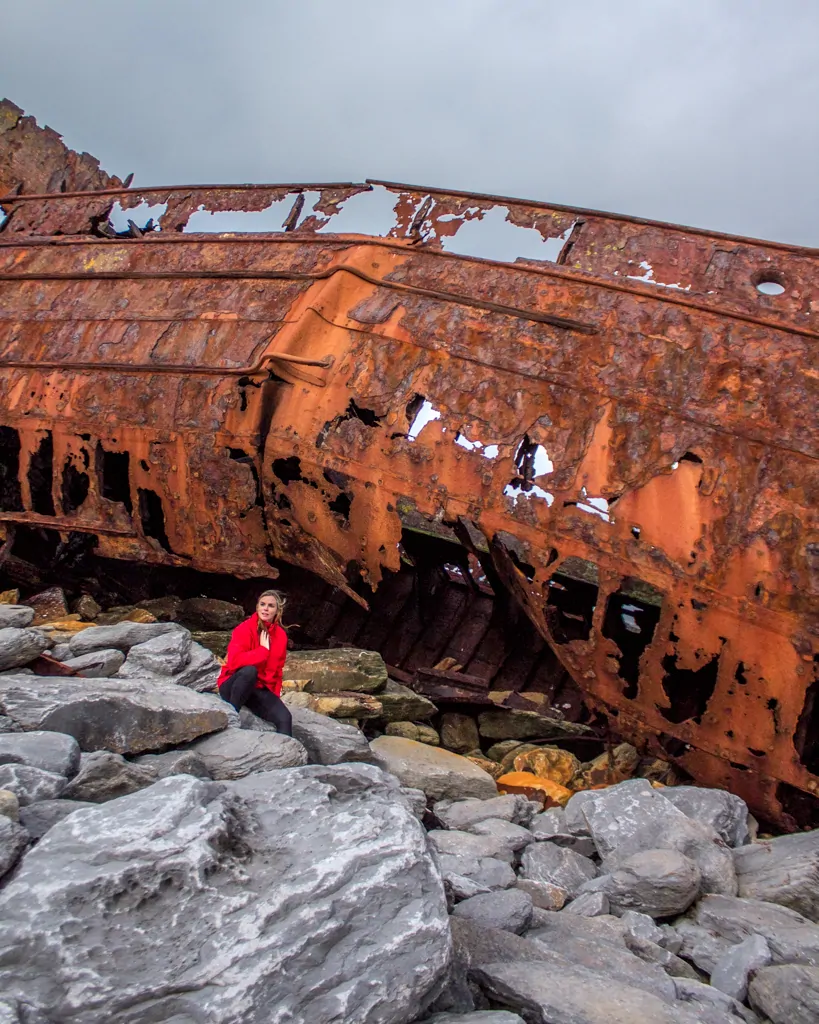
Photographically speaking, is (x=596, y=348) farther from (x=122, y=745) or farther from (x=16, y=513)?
(x=16, y=513)

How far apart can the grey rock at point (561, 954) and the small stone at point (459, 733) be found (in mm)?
2234

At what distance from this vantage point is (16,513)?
5.25 meters

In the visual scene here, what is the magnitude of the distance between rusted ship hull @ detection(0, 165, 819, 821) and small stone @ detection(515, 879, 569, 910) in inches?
49.9

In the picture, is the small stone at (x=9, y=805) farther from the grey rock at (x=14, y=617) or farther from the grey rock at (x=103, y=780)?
the grey rock at (x=14, y=617)

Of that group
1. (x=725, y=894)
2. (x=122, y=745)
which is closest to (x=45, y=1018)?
(x=122, y=745)

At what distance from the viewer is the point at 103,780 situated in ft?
6.93

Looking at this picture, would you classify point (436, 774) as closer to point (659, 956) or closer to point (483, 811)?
point (483, 811)

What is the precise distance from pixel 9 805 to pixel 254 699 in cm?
149

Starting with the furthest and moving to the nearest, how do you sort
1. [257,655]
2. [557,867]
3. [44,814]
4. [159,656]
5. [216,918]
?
[159,656] → [257,655] → [557,867] → [44,814] → [216,918]

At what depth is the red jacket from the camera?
129 inches

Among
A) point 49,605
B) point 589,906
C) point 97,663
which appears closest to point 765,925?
point 589,906

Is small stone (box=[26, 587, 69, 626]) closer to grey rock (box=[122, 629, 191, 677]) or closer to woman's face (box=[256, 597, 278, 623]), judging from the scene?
grey rock (box=[122, 629, 191, 677])

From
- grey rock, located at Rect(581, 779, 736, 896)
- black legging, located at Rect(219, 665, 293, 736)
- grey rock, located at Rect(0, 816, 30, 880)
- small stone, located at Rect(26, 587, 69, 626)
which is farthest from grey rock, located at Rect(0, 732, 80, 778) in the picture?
small stone, located at Rect(26, 587, 69, 626)

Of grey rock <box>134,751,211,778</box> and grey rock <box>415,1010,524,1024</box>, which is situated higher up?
grey rock <box>134,751,211,778</box>
